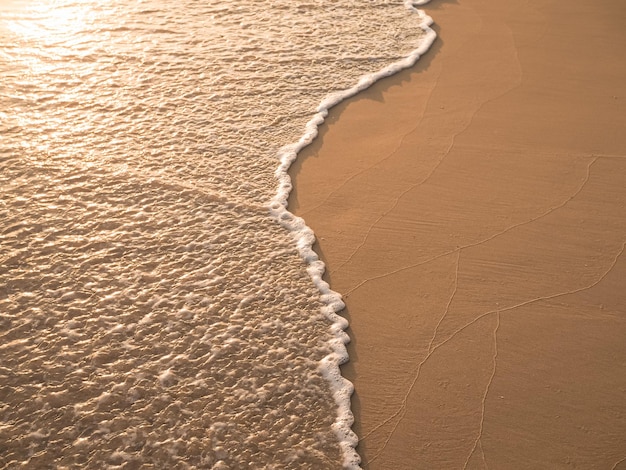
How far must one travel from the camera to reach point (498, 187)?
15.1 ft

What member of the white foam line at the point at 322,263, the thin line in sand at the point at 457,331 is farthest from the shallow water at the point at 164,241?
the thin line in sand at the point at 457,331

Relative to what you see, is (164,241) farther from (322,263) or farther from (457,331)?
(457,331)

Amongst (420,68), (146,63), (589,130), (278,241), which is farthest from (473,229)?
(146,63)

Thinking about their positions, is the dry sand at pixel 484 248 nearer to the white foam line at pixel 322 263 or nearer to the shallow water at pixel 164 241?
the white foam line at pixel 322 263

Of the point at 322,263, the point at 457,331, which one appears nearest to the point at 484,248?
the point at 457,331

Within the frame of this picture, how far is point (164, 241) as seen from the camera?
4.15m

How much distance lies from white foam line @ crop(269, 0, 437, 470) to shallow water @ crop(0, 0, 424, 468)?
0.02m

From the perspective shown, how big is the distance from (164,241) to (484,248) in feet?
6.24

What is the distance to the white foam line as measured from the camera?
3.24 m

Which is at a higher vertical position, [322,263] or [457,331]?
[322,263]

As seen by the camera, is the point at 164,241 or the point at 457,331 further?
the point at 164,241

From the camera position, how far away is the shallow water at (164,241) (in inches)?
126

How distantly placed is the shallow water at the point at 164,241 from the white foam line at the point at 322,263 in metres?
0.02

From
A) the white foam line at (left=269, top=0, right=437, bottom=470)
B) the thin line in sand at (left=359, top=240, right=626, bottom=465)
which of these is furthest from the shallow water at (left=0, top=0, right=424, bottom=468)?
the thin line in sand at (left=359, top=240, right=626, bottom=465)
